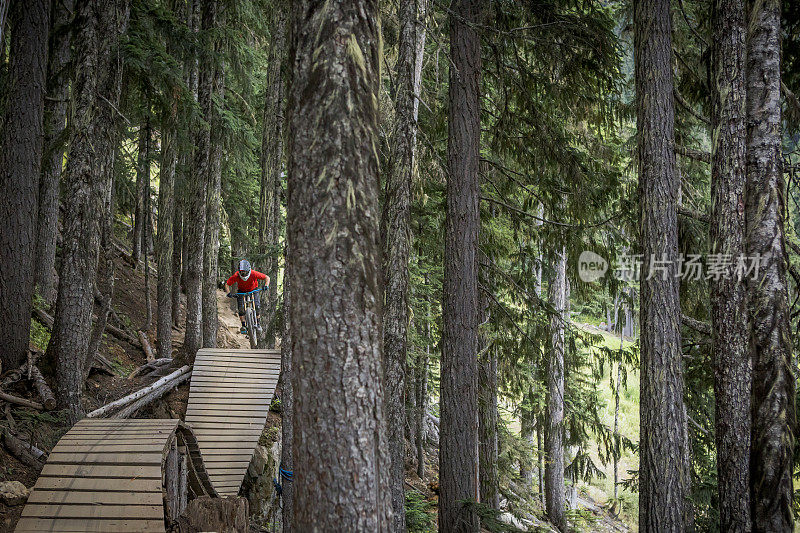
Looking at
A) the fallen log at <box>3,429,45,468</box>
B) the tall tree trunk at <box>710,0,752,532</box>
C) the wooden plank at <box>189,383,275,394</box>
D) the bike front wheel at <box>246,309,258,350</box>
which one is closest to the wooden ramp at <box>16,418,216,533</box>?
the fallen log at <box>3,429,45,468</box>

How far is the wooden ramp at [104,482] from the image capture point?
471cm

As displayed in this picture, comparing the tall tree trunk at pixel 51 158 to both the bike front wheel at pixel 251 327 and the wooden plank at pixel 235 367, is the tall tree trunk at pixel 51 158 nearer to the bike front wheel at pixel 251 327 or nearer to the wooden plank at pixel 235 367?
the wooden plank at pixel 235 367

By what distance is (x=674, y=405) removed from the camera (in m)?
6.18

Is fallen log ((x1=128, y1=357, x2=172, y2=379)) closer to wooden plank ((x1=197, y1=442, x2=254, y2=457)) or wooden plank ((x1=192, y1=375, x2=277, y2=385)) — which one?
wooden plank ((x1=192, y1=375, x2=277, y2=385))

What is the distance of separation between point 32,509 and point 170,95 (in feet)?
20.3

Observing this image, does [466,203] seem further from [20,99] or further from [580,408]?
[580,408]

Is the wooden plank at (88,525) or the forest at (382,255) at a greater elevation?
the forest at (382,255)

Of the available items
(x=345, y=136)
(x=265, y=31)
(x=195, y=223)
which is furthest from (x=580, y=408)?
(x=345, y=136)

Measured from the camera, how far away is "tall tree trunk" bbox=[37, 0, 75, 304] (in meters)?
10.1

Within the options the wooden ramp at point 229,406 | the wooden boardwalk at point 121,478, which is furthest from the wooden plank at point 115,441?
the wooden ramp at point 229,406

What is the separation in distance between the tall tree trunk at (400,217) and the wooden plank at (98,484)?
2.63 meters

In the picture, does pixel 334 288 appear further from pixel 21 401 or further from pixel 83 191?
pixel 21 401

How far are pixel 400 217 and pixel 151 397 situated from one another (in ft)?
19.3

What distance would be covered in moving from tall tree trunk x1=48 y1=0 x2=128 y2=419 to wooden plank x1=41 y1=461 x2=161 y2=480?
7.91 ft
